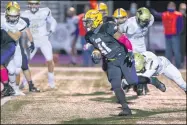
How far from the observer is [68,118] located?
13984 millimetres

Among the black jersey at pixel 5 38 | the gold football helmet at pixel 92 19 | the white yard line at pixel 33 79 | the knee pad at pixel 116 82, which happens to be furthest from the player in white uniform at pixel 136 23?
the white yard line at pixel 33 79

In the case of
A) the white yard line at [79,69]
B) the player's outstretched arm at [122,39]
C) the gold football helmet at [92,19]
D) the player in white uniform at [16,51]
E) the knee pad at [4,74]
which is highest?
the gold football helmet at [92,19]

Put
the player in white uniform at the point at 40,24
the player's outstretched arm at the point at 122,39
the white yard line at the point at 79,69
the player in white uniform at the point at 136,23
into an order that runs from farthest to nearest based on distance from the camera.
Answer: the white yard line at the point at 79,69 → the player in white uniform at the point at 40,24 → the player's outstretched arm at the point at 122,39 → the player in white uniform at the point at 136,23

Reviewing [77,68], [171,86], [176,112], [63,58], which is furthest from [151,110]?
[63,58]

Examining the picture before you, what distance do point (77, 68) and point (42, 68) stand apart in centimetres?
134

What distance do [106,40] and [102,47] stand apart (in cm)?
14

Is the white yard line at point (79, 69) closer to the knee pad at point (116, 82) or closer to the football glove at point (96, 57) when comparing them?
the knee pad at point (116, 82)

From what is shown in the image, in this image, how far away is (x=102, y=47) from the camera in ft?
36.4

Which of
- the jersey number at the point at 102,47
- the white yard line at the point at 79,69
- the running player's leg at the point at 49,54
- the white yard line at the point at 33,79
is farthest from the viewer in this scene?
the white yard line at the point at 79,69

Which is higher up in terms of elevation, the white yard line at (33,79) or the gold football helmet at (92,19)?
the gold football helmet at (92,19)

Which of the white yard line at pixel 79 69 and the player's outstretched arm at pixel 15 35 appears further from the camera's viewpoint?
the white yard line at pixel 79 69

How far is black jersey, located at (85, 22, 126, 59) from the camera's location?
1055cm

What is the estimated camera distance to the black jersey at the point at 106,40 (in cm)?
1055

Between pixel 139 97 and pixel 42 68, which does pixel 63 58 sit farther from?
pixel 139 97
